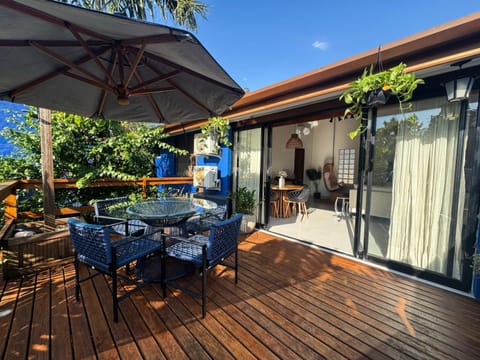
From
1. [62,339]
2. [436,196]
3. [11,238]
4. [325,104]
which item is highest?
[325,104]

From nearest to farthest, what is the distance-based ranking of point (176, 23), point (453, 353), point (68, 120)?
point (453, 353) → point (68, 120) → point (176, 23)

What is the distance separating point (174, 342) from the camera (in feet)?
5.12

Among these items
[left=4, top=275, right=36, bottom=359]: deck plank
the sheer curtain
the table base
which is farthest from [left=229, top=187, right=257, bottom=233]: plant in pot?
[left=4, top=275, right=36, bottom=359]: deck plank

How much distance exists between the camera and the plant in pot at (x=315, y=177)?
314 inches

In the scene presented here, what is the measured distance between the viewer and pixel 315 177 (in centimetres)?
798

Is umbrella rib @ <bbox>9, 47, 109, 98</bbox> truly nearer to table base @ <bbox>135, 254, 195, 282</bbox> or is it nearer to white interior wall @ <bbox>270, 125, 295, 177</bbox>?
table base @ <bbox>135, 254, 195, 282</bbox>

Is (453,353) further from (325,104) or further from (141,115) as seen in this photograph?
(141,115)

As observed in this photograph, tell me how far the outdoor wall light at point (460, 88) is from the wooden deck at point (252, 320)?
1910 mm

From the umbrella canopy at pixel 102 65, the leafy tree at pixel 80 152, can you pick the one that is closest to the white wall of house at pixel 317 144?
the leafy tree at pixel 80 152

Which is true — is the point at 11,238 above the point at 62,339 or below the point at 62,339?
above

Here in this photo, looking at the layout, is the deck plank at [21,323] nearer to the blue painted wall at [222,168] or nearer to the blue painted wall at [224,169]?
the blue painted wall at [222,168]

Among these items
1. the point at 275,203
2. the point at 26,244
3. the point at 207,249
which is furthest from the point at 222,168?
the point at 26,244

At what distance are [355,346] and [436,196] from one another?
183 cm

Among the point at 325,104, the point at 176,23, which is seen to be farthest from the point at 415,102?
the point at 176,23
